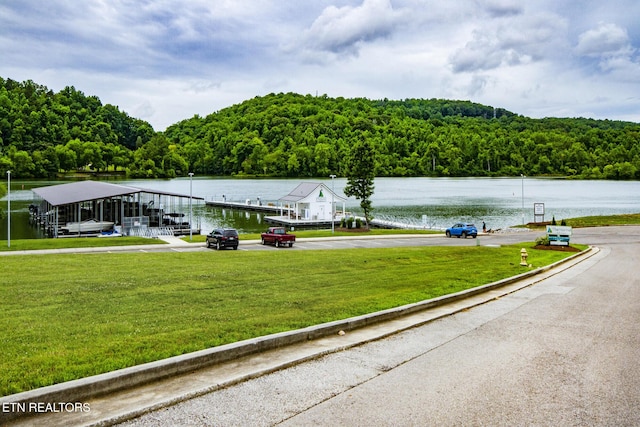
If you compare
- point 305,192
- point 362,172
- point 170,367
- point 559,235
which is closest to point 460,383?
point 170,367

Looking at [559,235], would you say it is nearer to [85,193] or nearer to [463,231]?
[463,231]

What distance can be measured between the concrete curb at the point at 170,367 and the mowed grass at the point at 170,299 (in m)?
0.36

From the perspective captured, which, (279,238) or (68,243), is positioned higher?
(279,238)

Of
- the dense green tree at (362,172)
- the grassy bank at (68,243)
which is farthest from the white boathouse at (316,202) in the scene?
the grassy bank at (68,243)

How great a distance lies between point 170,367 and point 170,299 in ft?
18.9

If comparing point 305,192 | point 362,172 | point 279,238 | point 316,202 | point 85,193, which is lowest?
point 279,238

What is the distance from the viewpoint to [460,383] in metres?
7.41

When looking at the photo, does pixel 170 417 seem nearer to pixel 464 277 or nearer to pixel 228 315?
pixel 228 315

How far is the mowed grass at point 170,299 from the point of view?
7.87 metres

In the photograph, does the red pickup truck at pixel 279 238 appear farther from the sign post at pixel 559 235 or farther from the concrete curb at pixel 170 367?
the concrete curb at pixel 170 367

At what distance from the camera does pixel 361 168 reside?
65.7m

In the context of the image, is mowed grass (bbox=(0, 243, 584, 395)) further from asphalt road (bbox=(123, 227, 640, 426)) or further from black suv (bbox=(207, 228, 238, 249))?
black suv (bbox=(207, 228, 238, 249))

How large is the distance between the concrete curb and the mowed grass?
0.36 meters

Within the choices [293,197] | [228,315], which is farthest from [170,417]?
[293,197]
